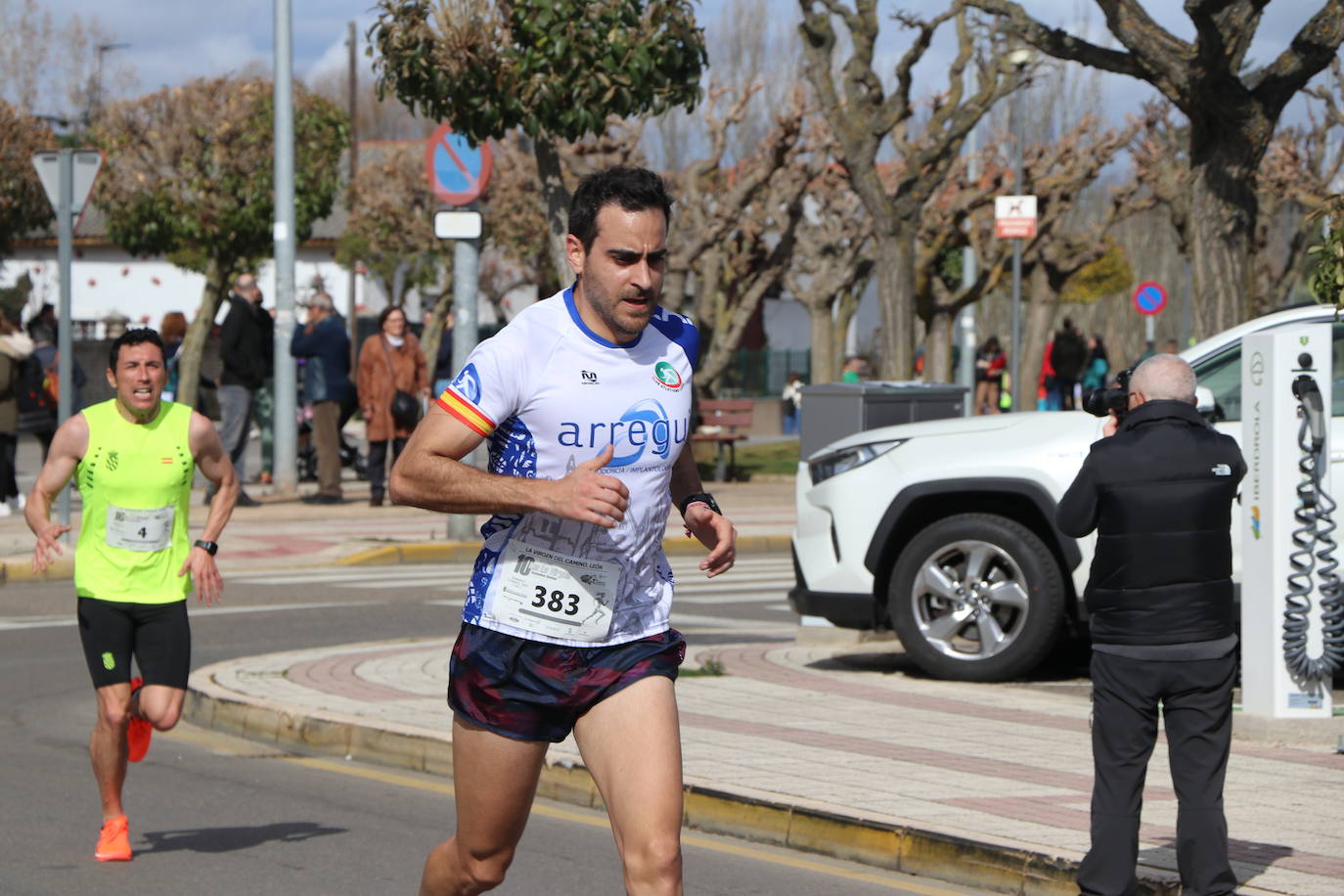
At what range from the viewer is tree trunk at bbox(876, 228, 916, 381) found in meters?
24.4

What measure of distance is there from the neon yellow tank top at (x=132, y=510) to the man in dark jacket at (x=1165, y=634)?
10.6 feet

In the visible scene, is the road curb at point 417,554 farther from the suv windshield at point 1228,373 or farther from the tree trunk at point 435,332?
the tree trunk at point 435,332

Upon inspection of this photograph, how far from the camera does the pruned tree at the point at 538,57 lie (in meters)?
16.1

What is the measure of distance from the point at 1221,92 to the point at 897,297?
33.4 feet

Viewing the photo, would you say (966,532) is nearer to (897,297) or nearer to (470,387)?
(470,387)

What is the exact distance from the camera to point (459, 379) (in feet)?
14.9

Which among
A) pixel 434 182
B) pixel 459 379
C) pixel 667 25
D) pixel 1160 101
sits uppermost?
pixel 1160 101

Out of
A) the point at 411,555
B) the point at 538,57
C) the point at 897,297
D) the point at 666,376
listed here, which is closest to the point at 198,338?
the point at 897,297

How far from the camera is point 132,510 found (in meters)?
7.24

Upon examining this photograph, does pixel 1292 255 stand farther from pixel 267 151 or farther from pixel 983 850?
pixel 983 850

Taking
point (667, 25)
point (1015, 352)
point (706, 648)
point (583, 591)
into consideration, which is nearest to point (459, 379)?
point (583, 591)

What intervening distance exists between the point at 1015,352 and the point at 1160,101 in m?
14.0

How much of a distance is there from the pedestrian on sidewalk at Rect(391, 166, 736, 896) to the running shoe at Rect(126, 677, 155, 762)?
9.16ft

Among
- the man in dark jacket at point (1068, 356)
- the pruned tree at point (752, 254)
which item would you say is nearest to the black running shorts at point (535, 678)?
the pruned tree at point (752, 254)
